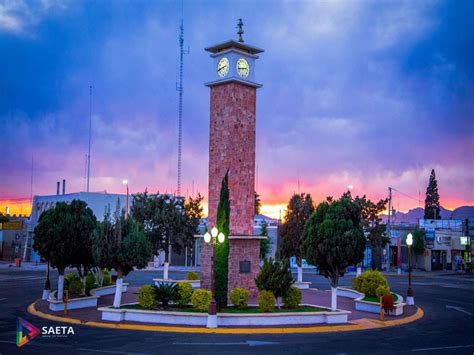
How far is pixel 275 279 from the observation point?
2573 cm

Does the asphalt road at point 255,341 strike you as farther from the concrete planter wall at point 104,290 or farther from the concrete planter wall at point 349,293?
the concrete planter wall at point 349,293

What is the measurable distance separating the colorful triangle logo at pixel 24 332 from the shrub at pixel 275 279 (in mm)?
10269

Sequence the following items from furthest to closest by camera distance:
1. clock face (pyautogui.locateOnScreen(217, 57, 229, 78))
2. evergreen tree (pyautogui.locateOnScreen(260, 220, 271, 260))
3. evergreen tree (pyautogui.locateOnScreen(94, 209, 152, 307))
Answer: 1. evergreen tree (pyautogui.locateOnScreen(260, 220, 271, 260))
2. clock face (pyautogui.locateOnScreen(217, 57, 229, 78))
3. evergreen tree (pyautogui.locateOnScreen(94, 209, 152, 307))

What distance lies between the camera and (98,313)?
26.9 meters

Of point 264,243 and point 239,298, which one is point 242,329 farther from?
point 264,243

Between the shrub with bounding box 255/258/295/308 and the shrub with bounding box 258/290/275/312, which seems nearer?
the shrub with bounding box 258/290/275/312

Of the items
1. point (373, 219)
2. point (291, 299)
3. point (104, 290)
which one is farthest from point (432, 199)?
point (291, 299)

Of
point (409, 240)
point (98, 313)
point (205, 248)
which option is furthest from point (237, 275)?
point (409, 240)

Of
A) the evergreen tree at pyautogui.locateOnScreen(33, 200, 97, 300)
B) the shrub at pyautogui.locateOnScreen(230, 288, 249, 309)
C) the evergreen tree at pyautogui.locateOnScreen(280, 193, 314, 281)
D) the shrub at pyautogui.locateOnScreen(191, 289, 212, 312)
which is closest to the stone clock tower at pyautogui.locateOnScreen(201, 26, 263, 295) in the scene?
the shrub at pyautogui.locateOnScreen(230, 288, 249, 309)

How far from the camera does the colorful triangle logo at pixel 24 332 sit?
63.8ft

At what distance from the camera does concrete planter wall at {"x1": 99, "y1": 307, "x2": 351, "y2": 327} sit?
77.6 feet

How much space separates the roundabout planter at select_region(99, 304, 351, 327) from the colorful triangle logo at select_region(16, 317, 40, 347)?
3.33m

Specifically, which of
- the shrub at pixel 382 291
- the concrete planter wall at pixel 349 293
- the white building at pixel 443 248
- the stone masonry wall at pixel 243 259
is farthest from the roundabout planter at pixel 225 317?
the white building at pixel 443 248

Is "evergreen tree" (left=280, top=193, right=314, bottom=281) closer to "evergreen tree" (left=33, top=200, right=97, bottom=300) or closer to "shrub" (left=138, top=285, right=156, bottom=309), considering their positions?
"evergreen tree" (left=33, top=200, right=97, bottom=300)
